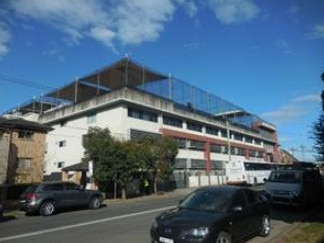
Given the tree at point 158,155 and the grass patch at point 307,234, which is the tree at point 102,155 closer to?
the tree at point 158,155

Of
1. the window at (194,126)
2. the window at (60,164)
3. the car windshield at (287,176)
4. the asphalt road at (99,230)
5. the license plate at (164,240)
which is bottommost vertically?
the asphalt road at (99,230)

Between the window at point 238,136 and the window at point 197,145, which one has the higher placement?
the window at point 238,136

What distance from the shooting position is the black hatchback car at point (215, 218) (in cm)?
893

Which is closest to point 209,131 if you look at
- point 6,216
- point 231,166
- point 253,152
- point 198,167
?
point 198,167

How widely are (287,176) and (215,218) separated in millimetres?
13537

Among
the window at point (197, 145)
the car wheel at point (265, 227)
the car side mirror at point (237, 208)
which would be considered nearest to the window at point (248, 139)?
the window at point (197, 145)

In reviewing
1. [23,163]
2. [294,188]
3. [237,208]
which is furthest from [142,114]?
[237,208]

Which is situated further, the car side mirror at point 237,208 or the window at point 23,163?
the window at point 23,163

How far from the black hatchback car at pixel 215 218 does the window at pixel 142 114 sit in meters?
31.4

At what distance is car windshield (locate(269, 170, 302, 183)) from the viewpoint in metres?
21.3

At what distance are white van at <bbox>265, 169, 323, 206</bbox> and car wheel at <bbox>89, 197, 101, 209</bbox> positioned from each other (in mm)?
9627

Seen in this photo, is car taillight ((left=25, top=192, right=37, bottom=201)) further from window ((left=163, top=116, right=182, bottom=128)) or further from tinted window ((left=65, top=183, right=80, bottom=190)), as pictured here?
window ((left=163, top=116, right=182, bottom=128))

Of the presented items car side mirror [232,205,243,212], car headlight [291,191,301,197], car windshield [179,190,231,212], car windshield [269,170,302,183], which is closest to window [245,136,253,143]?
car windshield [269,170,302,183]

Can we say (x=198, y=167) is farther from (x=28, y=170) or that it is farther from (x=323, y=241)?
(x=323, y=241)
